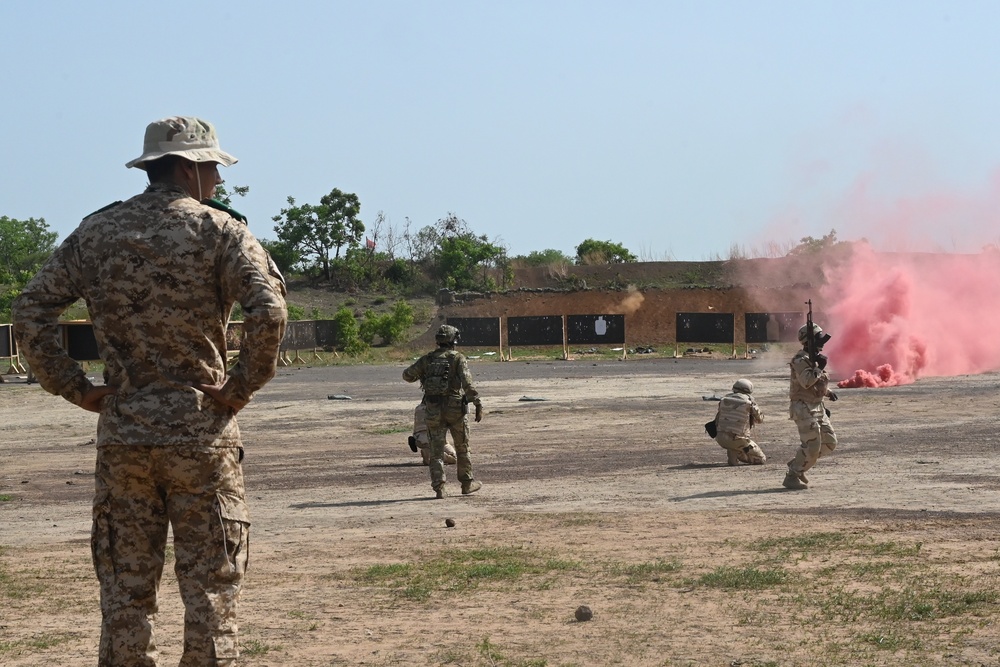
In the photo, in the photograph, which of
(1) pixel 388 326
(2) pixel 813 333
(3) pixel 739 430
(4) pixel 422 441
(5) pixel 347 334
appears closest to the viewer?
(2) pixel 813 333

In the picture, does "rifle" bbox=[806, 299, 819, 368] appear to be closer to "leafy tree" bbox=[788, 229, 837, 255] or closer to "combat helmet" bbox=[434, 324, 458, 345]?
"combat helmet" bbox=[434, 324, 458, 345]

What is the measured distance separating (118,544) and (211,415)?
2.06 feet

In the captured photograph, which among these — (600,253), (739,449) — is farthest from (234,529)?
(600,253)

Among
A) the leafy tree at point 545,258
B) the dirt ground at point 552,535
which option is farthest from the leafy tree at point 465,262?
the dirt ground at point 552,535

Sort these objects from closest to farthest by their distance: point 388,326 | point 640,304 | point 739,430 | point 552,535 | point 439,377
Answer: point 552,535, point 439,377, point 739,430, point 388,326, point 640,304

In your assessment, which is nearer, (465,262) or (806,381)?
(806,381)

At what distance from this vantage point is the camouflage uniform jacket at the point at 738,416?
57.9 feet

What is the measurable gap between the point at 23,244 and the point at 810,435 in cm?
8575

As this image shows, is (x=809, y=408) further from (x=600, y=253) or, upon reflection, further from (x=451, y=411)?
(x=600, y=253)

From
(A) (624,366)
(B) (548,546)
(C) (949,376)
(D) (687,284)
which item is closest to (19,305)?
(B) (548,546)

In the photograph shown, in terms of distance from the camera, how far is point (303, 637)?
7.85 m

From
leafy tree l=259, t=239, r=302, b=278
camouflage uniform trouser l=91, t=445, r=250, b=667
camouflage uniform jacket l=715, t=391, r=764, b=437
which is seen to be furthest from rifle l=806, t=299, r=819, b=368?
leafy tree l=259, t=239, r=302, b=278

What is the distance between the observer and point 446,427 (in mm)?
15281

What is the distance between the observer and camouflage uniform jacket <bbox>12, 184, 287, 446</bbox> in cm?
508
